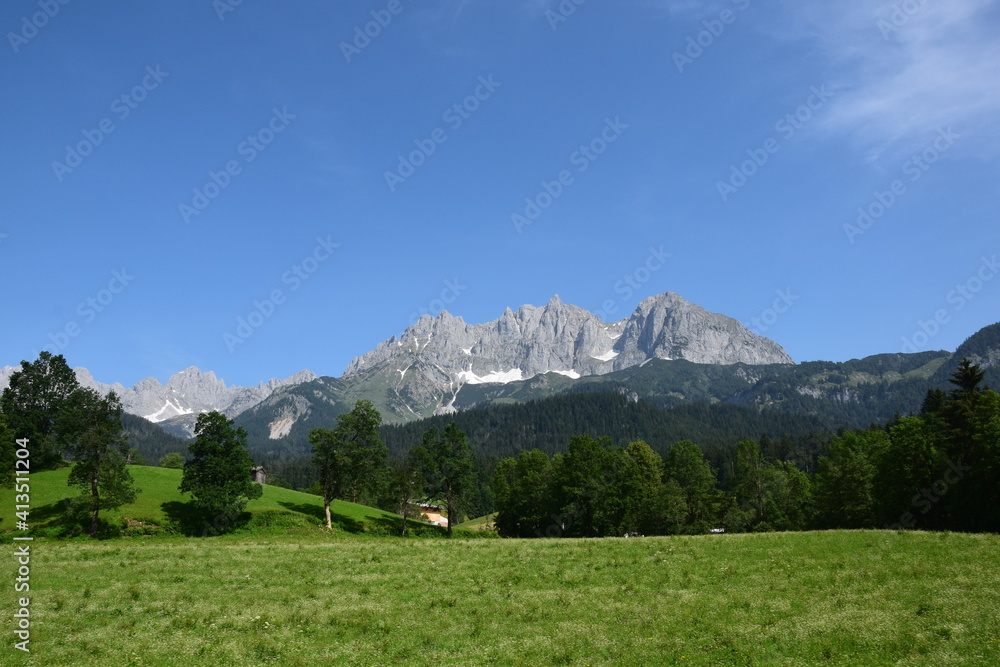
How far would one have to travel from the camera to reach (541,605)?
2559 centimetres

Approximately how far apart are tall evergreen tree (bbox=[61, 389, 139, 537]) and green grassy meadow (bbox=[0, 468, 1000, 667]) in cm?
2511

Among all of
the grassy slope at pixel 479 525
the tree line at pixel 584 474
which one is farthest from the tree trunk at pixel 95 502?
the grassy slope at pixel 479 525

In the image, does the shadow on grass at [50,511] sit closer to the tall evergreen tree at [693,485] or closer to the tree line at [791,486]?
the tree line at [791,486]

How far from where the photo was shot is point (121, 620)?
23812mm

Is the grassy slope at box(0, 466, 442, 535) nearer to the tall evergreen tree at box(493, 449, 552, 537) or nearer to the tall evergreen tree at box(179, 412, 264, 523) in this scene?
the tall evergreen tree at box(179, 412, 264, 523)

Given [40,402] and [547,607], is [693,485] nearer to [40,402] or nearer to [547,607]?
[547,607]

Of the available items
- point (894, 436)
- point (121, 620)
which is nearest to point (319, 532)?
point (121, 620)

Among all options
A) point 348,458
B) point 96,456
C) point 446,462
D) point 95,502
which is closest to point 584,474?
point 446,462

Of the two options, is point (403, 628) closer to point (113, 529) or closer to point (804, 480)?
point (113, 529)

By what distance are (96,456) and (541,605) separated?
58.0 metres

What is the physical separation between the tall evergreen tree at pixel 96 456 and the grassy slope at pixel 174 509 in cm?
422

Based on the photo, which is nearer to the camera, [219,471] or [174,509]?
[219,471]

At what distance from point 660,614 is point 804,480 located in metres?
96.3

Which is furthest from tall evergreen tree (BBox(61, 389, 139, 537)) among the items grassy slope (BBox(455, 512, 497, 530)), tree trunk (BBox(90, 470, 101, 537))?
grassy slope (BBox(455, 512, 497, 530))
